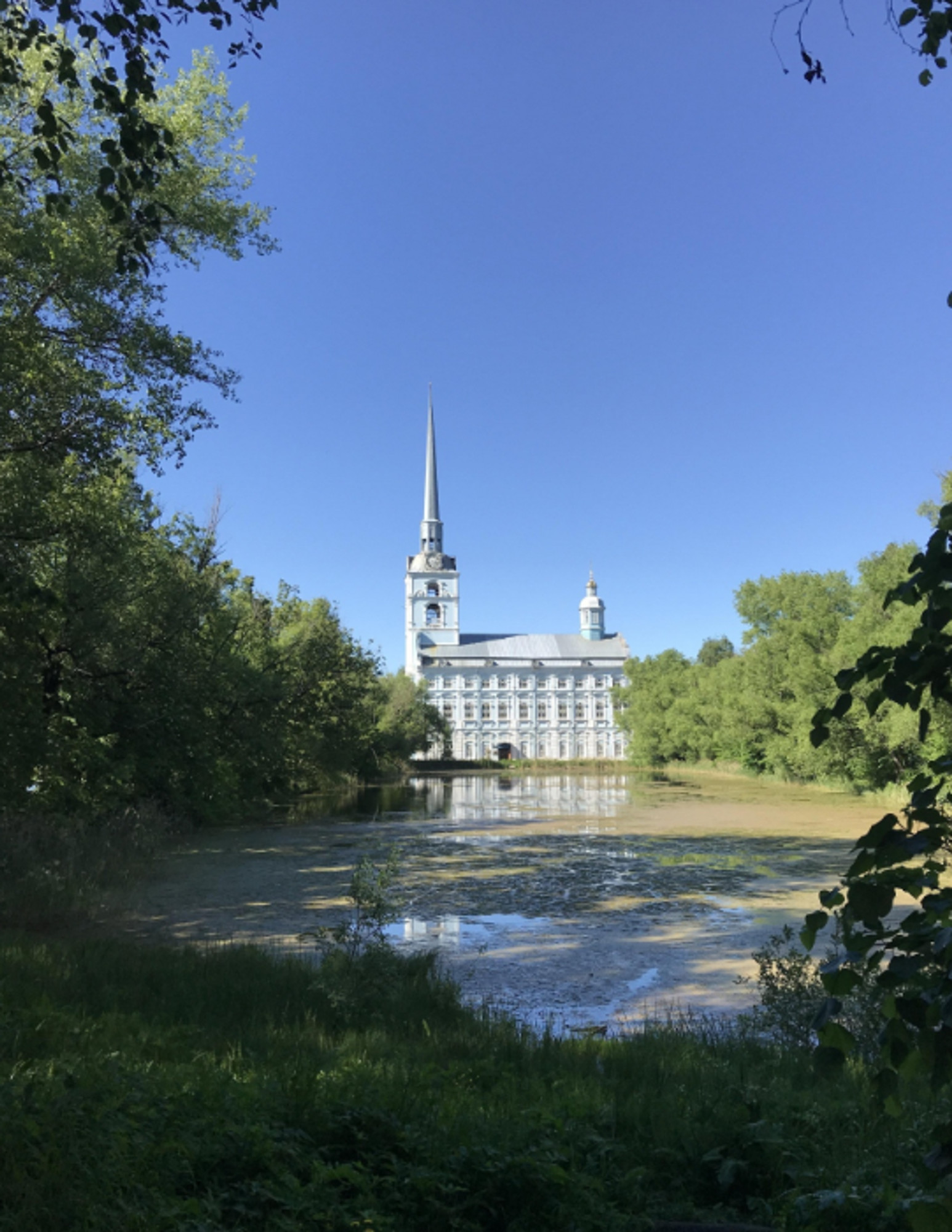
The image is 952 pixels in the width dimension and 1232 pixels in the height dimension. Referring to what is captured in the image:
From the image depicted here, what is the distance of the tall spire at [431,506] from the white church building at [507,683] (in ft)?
12.1

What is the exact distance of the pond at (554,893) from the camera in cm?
900

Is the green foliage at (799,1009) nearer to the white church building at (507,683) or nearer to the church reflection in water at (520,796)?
the church reflection in water at (520,796)

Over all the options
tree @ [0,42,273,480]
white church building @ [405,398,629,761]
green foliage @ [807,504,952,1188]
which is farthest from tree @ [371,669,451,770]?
green foliage @ [807,504,952,1188]

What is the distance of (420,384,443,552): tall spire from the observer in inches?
4656

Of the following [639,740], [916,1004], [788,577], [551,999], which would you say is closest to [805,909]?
[551,999]

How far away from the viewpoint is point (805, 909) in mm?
12531

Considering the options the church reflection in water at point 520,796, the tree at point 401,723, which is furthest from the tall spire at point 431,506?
the church reflection in water at point 520,796

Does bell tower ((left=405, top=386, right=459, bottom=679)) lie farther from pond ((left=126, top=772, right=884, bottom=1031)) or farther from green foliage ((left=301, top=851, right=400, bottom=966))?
green foliage ((left=301, top=851, right=400, bottom=966))

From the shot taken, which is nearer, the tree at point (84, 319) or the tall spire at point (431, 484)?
the tree at point (84, 319)

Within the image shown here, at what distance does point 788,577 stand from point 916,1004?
4985cm

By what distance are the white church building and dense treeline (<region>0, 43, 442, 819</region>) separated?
84.5m

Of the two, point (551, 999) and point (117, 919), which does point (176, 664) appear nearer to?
point (117, 919)

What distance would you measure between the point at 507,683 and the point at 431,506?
997 inches

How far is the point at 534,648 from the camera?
115m
